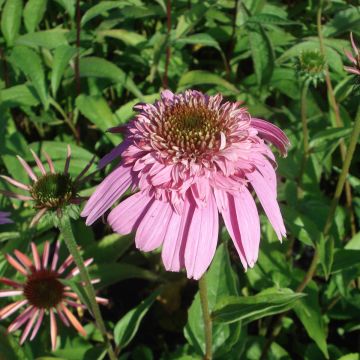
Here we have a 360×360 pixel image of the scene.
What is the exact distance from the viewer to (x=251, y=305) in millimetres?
904

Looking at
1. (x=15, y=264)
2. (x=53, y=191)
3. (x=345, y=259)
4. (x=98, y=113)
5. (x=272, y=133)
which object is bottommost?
(x=15, y=264)

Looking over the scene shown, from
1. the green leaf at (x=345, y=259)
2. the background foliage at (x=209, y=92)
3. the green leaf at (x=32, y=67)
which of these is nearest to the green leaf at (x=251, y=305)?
the background foliage at (x=209, y=92)

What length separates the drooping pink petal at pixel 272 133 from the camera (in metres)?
0.83

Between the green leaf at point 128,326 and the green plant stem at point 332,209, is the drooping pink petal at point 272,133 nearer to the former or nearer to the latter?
the green plant stem at point 332,209

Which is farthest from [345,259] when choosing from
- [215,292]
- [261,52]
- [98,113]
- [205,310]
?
[98,113]

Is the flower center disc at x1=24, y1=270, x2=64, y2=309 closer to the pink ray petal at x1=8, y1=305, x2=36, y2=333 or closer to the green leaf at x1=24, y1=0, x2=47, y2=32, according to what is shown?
the pink ray petal at x1=8, y1=305, x2=36, y2=333

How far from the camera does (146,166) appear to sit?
0.76 metres

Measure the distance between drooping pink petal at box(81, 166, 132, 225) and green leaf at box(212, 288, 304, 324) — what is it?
0.31 m

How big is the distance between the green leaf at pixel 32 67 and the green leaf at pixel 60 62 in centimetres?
3

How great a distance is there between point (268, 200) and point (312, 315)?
0.59m

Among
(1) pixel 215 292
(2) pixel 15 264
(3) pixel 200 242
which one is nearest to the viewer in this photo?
(3) pixel 200 242

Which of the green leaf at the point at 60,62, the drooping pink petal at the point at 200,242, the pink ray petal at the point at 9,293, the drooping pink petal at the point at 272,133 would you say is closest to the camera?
the drooping pink petal at the point at 200,242

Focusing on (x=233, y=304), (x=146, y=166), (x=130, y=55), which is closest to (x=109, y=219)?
(x=146, y=166)

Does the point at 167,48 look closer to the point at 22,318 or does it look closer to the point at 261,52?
the point at 261,52
